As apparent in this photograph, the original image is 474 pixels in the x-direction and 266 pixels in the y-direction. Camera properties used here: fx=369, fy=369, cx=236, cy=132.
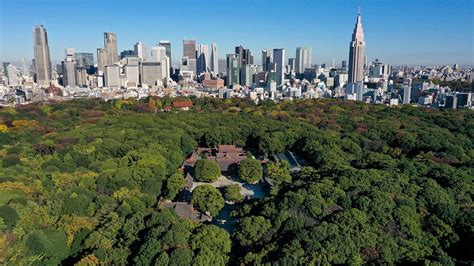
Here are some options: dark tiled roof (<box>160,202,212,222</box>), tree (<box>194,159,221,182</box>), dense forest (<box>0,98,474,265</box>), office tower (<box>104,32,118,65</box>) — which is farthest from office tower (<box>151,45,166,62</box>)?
dark tiled roof (<box>160,202,212,222</box>)

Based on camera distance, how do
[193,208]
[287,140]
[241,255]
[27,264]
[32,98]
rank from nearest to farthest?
[27,264], [241,255], [193,208], [287,140], [32,98]

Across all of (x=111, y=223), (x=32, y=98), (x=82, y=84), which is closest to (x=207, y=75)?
(x=82, y=84)

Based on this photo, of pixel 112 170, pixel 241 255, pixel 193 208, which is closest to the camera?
pixel 241 255

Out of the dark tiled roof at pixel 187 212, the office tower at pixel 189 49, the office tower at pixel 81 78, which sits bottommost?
the dark tiled roof at pixel 187 212

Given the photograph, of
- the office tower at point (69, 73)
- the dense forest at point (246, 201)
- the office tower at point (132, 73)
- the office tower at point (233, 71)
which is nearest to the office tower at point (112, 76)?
the office tower at point (132, 73)

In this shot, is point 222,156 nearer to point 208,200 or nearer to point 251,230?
point 208,200

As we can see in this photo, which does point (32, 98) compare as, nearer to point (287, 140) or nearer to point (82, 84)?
point (82, 84)

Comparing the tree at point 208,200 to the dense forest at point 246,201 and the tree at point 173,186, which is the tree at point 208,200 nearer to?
the dense forest at point 246,201
